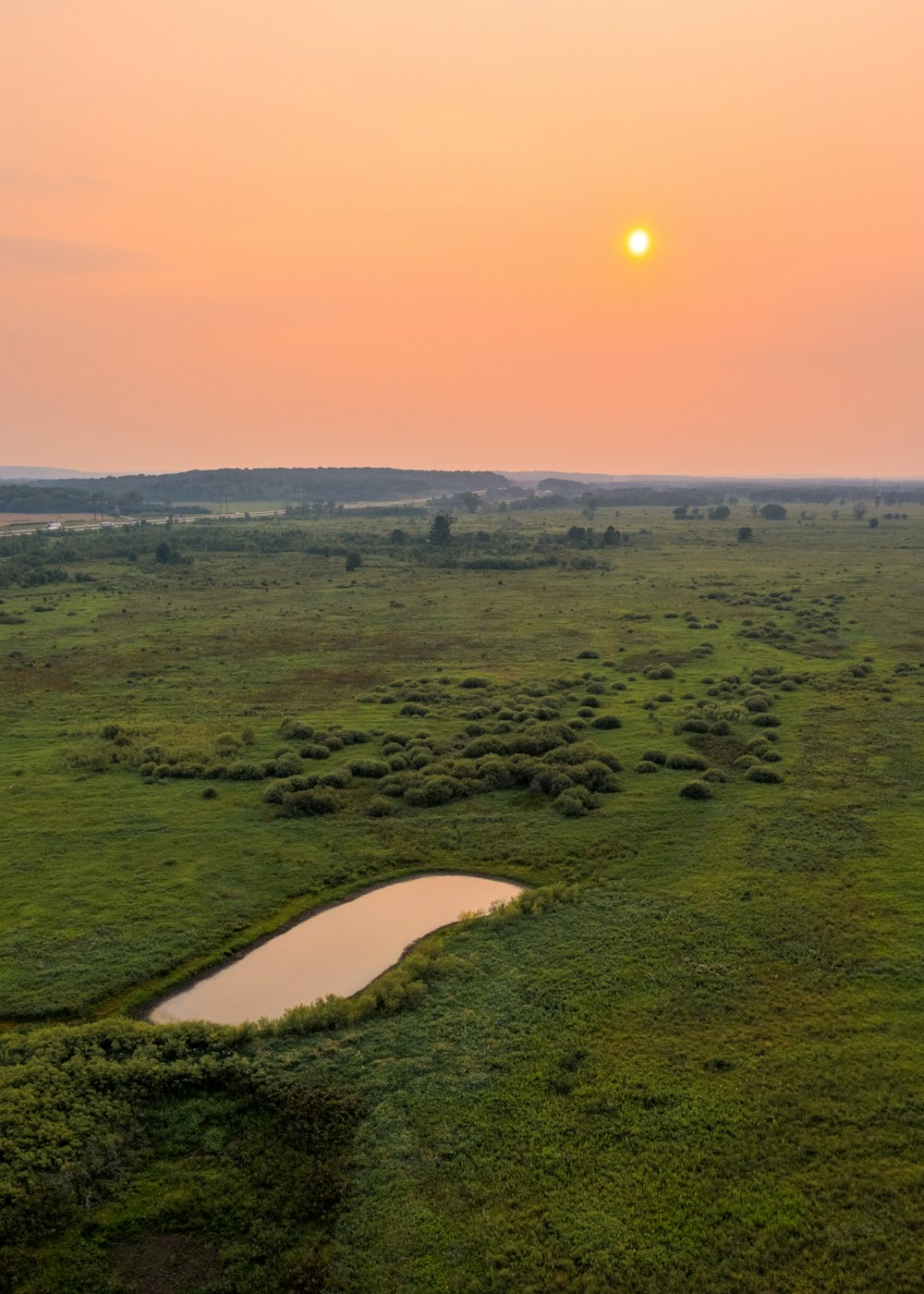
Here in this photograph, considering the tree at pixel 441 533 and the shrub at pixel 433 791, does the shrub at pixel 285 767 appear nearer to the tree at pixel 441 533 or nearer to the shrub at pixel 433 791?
the shrub at pixel 433 791

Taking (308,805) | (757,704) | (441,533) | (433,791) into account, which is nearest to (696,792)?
(433,791)

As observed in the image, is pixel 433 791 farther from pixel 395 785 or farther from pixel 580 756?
pixel 580 756

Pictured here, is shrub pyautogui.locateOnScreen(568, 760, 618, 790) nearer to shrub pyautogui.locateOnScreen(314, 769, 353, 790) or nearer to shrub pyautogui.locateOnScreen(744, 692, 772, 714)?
shrub pyautogui.locateOnScreen(314, 769, 353, 790)

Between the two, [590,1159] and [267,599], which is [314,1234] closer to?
[590,1159]

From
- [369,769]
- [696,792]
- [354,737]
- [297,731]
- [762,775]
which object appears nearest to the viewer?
[696,792]

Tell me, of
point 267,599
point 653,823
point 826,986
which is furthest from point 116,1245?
point 267,599

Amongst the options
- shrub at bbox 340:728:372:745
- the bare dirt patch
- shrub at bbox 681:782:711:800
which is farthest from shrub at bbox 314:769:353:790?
the bare dirt patch
